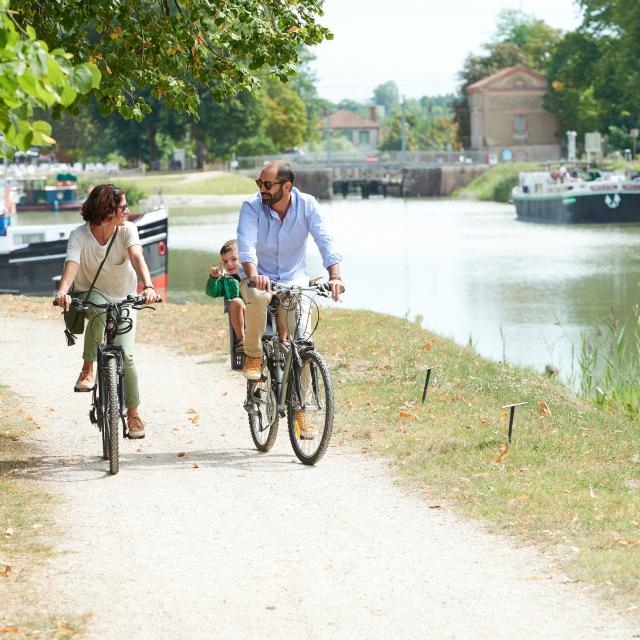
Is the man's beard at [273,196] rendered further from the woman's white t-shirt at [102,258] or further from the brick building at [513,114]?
the brick building at [513,114]

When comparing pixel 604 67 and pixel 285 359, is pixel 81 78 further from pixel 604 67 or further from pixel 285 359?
pixel 604 67

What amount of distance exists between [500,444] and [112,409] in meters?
2.44

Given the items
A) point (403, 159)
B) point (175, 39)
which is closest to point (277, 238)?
point (175, 39)

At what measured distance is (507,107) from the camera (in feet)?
386

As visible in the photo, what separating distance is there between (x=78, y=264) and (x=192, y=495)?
1568mm

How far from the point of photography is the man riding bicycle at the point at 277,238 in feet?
25.5

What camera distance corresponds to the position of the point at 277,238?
7910 millimetres

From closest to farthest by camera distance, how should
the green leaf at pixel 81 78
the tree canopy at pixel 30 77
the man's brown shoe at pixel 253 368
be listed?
1. the tree canopy at pixel 30 77
2. the green leaf at pixel 81 78
3. the man's brown shoe at pixel 253 368

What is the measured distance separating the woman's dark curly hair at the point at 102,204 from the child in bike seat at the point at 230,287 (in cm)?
143

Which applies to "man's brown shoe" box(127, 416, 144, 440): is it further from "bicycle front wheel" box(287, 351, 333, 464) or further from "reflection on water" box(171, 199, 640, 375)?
"reflection on water" box(171, 199, 640, 375)

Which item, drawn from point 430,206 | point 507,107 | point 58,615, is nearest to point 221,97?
point 58,615

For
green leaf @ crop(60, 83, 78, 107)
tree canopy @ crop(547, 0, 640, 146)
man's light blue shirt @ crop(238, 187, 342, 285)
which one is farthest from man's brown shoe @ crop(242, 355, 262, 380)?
tree canopy @ crop(547, 0, 640, 146)

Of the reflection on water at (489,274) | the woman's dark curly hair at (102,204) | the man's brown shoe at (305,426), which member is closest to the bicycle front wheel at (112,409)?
the woman's dark curly hair at (102,204)

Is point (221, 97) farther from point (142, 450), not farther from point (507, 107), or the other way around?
point (507, 107)
